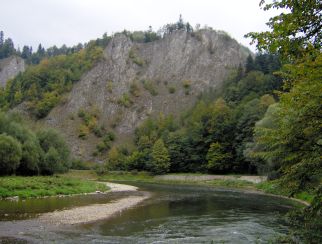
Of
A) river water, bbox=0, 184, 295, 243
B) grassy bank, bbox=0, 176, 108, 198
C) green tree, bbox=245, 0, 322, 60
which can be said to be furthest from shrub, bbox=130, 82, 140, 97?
green tree, bbox=245, 0, 322, 60

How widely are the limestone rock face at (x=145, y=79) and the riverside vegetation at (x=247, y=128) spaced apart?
9263mm

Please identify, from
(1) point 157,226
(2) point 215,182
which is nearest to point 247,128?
(2) point 215,182

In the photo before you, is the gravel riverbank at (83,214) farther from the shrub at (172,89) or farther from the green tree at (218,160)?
the shrub at (172,89)

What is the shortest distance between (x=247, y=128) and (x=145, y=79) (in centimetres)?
9034

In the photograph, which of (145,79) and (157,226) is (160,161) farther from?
(157,226)

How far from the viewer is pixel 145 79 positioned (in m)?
178

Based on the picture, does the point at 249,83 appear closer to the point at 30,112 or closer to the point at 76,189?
the point at 76,189

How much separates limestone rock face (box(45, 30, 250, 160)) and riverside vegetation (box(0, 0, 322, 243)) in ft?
30.4

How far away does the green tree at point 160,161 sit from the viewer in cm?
10775

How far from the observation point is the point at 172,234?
82.0ft

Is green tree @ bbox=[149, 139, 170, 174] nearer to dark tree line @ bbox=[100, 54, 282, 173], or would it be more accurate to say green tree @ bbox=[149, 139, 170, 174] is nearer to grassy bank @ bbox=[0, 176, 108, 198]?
dark tree line @ bbox=[100, 54, 282, 173]

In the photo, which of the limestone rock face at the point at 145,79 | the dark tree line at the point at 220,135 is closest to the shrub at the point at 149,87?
the limestone rock face at the point at 145,79

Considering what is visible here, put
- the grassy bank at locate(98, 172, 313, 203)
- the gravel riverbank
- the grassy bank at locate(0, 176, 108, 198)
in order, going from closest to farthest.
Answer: the gravel riverbank
the grassy bank at locate(0, 176, 108, 198)
the grassy bank at locate(98, 172, 313, 203)

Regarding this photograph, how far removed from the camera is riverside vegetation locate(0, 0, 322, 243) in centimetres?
1043
